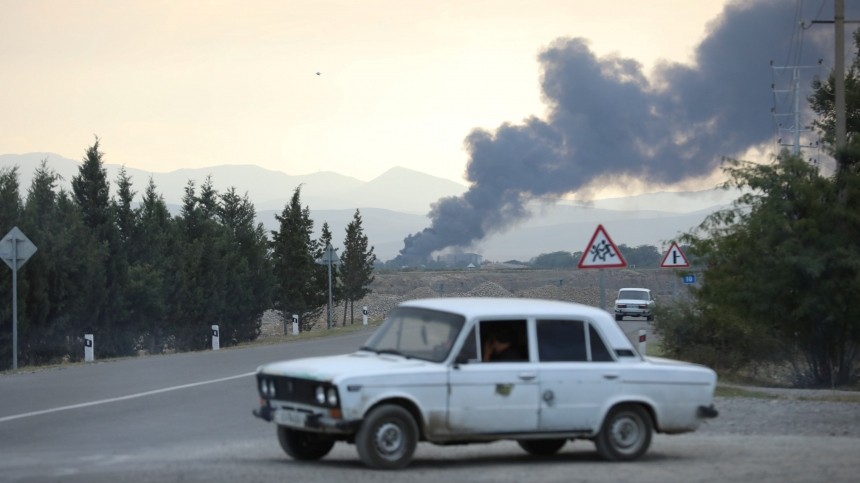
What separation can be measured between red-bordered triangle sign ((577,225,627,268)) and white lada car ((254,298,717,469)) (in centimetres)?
840

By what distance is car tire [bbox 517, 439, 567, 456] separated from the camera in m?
12.8

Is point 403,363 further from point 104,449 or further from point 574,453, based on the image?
point 104,449

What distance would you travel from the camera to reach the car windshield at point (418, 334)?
11.4m

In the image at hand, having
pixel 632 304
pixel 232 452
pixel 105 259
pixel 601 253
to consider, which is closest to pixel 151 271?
pixel 105 259

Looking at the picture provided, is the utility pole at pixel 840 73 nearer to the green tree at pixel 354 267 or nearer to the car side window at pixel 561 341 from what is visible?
the car side window at pixel 561 341

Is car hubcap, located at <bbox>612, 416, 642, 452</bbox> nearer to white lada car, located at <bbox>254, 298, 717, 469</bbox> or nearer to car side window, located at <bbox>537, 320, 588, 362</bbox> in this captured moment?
white lada car, located at <bbox>254, 298, 717, 469</bbox>

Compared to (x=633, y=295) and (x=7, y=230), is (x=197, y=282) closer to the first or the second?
(x=7, y=230)

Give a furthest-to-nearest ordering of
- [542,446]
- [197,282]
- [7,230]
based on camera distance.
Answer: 1. [197,282]
2. [7,230]
3. [542,446]

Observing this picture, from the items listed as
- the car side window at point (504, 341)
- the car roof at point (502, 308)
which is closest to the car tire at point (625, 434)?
the car roof at point (502, 308)

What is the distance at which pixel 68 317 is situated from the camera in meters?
45.9

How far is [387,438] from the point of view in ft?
35.6

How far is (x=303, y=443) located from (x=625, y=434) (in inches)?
126

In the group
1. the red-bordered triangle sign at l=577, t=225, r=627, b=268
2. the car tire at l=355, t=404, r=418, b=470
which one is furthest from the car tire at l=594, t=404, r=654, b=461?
the red-bordered triangle sign at l=577, t=225, r=627, b=268

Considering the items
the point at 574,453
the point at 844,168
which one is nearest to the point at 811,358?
the point at 844,168
